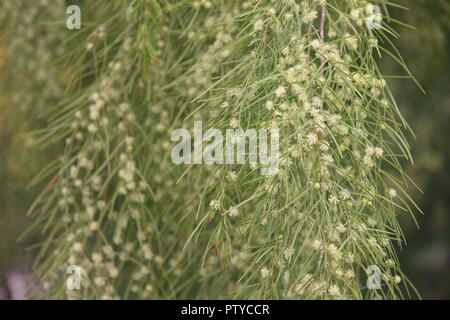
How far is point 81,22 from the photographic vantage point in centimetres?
137

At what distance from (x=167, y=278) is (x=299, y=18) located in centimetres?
63

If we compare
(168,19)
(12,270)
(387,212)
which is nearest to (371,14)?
(387,212)

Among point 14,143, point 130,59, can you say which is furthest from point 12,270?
point 130,59

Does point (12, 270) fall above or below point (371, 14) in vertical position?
below

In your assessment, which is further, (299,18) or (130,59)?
(130,59)

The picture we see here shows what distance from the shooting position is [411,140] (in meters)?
2.39

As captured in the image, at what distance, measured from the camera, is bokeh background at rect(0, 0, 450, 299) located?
1.73 m

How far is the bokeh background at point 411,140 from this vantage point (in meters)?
1.73

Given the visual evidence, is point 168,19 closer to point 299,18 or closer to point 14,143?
point 299,18

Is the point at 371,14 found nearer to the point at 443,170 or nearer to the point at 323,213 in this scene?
the point at 323,213

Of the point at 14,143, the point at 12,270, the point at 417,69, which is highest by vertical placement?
the point at 417,69

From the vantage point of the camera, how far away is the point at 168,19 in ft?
4.13
